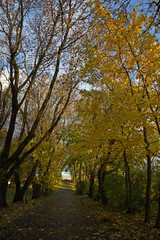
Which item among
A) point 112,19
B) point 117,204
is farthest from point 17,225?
point 112,19

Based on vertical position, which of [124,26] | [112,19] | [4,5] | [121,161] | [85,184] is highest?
[4,5]

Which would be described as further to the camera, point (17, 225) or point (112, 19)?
point (112, 19)

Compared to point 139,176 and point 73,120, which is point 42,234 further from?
point 73,120

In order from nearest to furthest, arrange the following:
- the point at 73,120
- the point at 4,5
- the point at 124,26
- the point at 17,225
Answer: the point at 17,225
the point at 124,26
the point at 4,5
the point at 73,120

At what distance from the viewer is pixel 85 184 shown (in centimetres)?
2272

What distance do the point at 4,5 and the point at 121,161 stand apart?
9430 mm

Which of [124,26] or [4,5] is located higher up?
[4,5]

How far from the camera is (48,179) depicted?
14.1 meters

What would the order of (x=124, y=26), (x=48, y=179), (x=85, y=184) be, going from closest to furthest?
(x=124, y=26)
(x=48, y=179)
(x=85, y=184)

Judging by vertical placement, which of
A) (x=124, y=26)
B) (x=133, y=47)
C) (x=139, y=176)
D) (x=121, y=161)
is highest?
(x=124, y=26)

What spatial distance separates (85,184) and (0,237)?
19.5 m

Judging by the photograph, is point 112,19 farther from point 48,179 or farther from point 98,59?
point 48,179

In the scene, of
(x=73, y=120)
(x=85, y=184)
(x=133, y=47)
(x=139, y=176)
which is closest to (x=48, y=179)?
(x=73, y=120)

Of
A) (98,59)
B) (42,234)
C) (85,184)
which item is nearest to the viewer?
(42,234)
